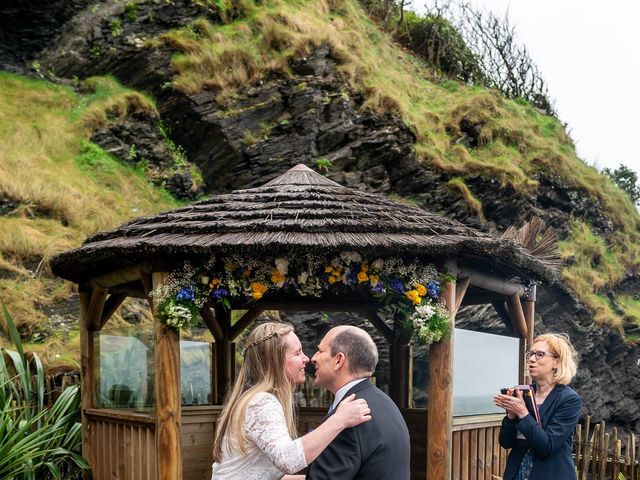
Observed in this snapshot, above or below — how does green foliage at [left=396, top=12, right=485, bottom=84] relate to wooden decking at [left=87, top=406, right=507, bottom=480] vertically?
above

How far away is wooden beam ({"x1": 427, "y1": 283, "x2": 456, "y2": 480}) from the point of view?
6.73 m

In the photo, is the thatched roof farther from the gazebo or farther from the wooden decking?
the wooden decking

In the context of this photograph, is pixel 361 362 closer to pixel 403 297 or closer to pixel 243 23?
pixel 403 297

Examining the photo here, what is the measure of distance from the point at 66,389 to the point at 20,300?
10.9 feet

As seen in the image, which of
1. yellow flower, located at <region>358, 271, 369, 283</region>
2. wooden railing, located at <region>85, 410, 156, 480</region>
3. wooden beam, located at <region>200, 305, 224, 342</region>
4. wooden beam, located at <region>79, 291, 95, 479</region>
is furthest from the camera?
wooden beam, located at <region>200, 305, 224, 342</region>

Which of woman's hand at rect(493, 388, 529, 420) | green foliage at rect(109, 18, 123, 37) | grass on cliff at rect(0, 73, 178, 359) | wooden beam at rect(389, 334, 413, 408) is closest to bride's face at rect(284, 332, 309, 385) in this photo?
woman's hand at rect(493, 388, 529, 420)

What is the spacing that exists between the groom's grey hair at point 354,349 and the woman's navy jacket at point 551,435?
1.84 meters

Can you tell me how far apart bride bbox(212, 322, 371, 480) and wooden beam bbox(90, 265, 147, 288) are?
3695 millimetres

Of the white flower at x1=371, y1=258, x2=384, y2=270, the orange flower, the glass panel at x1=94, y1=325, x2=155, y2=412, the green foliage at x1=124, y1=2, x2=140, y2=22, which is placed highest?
the green foliage at x1=124, y1=2, x2=140, y2=22

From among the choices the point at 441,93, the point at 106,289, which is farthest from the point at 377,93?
the point at 106,289

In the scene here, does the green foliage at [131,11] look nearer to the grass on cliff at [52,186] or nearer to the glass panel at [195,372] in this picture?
the grass on cliff at [52,186]

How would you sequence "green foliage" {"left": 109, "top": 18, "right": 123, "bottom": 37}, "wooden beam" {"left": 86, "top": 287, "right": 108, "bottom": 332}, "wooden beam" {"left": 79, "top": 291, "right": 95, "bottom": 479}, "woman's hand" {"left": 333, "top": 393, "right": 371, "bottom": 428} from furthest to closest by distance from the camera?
"green foliage" {"left": 109, "top": 18, "right": 123, "bottom": 37} → "wooden beam" {"left": 79, "top": 291, "right": 95, "bottom": 479} → "wooden beam" {"left": 86, "top": 287, "right": 108, "bottom": 332} → "woman's hand" {"left": 333, "top": 393, "right": 371, "bottom": 428}

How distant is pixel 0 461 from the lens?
748cm

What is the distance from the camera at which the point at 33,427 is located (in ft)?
28.7
